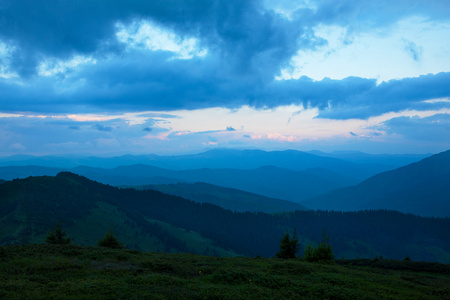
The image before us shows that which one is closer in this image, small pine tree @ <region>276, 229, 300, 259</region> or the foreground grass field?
the foreground grass field

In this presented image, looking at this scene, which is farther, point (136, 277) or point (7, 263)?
point (7, 263)

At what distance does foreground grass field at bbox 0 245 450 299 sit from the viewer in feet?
66.2

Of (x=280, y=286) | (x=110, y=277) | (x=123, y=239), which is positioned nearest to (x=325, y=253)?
(x=280, y=286)

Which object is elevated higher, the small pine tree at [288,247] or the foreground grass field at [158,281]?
the foreground grass field at [158,281]

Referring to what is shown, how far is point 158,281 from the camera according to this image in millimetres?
23203

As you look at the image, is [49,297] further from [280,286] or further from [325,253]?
[325,253]

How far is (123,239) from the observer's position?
608 feet

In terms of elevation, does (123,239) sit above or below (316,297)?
below

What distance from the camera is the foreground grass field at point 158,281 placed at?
2017cm

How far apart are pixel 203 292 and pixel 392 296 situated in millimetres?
17006

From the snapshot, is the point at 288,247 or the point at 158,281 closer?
the point at 158,281

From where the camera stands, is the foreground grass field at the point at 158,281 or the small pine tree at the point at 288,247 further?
the small pine tree at the point at 288,247

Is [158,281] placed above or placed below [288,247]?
above

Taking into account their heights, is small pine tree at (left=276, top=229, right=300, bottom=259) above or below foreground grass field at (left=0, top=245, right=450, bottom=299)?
below
